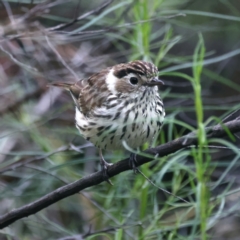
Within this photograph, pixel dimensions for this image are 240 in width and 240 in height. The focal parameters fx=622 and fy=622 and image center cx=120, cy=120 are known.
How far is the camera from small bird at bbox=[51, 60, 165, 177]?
9.86 feet

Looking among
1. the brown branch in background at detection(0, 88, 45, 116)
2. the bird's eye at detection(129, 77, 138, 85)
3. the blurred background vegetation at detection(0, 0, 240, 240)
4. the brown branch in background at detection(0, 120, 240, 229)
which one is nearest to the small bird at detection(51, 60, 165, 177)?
the bird's eye at detection(129, 77, 138, 85)

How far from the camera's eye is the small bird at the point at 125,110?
9.86ft

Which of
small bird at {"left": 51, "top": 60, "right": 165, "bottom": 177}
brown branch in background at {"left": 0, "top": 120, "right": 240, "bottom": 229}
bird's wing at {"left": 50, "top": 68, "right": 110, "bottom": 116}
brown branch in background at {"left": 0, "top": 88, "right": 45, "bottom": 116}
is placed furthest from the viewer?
brown branch in background at {"left": 0, "top": 88, "right": 45, "bottom": 116}

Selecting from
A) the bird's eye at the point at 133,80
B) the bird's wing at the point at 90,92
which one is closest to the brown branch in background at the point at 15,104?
the bird's wing at the point at 90,92

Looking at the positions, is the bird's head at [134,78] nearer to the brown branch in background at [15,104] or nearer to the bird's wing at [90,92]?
the bird's wing at [90,92]

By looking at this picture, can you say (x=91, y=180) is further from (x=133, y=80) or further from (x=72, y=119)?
(x=72, y=119)

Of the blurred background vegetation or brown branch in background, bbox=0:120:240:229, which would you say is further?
the blurred background vegetation

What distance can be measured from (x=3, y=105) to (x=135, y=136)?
61.3 inches

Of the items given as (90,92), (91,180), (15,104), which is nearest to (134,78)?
(90,92)

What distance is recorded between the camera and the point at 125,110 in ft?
10.1

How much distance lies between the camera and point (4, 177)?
4.47 meters

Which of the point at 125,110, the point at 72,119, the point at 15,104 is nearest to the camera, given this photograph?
the point at 125,110

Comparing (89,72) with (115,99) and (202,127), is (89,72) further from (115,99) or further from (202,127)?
(202,127)

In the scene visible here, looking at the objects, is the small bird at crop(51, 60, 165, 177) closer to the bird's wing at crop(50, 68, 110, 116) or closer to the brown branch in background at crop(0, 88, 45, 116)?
the bird's wing at crop(50, 68, 110, 116)
